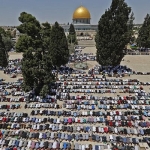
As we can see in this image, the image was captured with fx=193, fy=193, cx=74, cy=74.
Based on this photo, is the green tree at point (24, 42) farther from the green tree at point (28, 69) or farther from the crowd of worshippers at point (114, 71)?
the green tree at point (28, 69)

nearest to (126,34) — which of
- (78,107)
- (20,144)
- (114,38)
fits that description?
(114,38)

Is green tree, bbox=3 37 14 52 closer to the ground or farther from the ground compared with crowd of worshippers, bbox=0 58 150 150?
farther from the ground

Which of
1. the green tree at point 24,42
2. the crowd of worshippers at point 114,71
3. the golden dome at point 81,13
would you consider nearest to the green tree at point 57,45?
the crowd of worshippers at point 114,71

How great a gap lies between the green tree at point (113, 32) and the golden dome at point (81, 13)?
229 feet

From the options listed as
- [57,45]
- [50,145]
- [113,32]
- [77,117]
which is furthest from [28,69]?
[113,32]

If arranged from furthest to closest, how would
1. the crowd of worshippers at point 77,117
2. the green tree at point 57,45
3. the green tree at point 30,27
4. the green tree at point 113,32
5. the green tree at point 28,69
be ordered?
the green tree at point 30,27 → the green tree at point 57,45 → the green tree at point 113,32 → the green tree at point 28,69 → the crowd of worshippers at point 77,117

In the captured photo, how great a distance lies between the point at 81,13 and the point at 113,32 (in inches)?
2859

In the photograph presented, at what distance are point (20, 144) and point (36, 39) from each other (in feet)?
136

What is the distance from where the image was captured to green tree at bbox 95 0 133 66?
46.1m

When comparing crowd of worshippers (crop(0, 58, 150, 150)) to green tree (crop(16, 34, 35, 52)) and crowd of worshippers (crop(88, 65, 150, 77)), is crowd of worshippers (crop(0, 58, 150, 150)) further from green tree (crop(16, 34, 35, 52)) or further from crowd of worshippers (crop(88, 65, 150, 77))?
green tree (crop(16, 34, 35, 52))

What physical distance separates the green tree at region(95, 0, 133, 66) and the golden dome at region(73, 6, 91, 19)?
6980 cm

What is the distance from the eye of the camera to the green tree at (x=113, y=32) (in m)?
46.1

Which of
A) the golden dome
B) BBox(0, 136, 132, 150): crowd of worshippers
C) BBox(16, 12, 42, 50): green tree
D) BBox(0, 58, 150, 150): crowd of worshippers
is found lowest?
BBox(0, 136, 132, 150): crowd of worshippers

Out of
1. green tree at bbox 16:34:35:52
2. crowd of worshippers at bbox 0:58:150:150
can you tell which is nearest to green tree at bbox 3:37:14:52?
green tree at bbox 16:34:35:52
